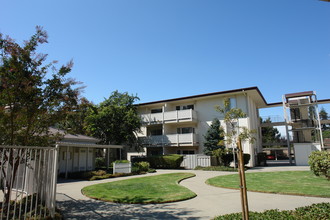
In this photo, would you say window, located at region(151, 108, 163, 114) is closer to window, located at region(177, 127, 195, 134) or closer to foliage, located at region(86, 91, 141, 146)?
window, located at region(177, 127, 195, 134)

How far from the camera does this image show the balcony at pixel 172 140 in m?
26.8

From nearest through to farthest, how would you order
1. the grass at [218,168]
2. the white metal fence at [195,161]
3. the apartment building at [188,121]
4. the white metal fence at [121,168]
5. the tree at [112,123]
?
the white metal fence at [121,168]
the grass at [218,168]
the white metal fence at [195,161]
the apartment building at [188,121]
the tree at [112,123]

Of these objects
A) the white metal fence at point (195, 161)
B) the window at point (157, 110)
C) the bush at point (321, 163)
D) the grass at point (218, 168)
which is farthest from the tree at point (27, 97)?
the window at point (157, 110)

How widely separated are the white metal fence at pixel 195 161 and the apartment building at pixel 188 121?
2160 mm

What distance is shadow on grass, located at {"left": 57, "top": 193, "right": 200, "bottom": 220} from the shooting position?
22.0ft

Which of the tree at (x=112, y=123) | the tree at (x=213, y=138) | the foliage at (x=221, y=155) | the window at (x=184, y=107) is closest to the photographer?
the foliage at (x=221, y=155)

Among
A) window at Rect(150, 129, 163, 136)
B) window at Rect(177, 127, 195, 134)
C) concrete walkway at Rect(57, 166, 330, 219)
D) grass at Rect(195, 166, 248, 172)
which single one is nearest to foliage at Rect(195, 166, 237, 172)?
grass at Rect(195, 166, 248, 172)

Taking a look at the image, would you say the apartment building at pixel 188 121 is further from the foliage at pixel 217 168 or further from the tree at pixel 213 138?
the foliage at pixel 217 168

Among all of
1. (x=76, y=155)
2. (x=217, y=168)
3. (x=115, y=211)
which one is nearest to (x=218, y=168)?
(x=217, y=168)

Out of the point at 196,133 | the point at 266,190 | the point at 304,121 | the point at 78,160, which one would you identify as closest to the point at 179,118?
the point at 196,133

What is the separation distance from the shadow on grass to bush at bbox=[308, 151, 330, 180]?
4404 millimetres

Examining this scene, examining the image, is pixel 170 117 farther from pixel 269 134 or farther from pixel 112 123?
pixel 269 134

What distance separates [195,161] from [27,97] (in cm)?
2049

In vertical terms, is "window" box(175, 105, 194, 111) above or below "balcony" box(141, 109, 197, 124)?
above
